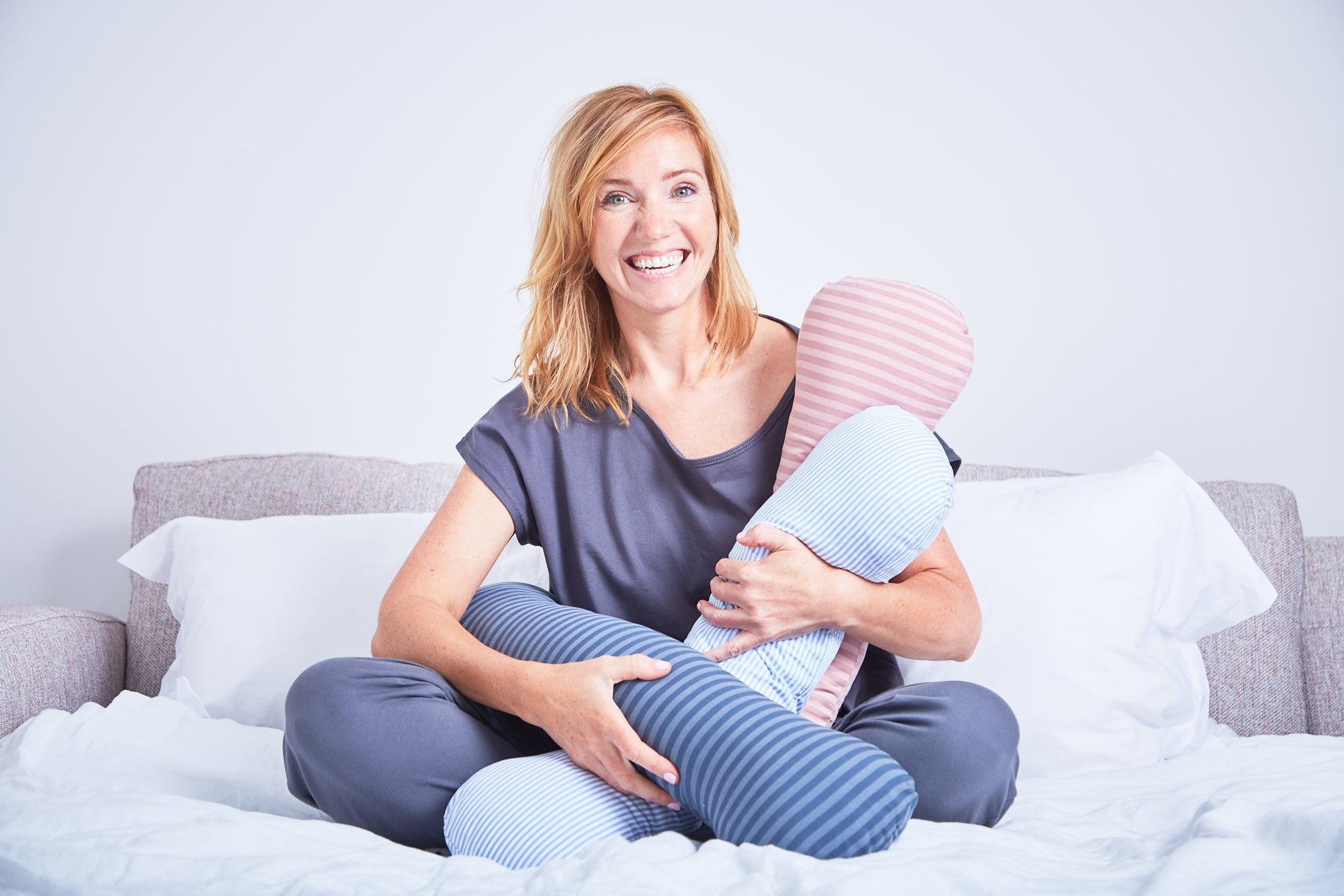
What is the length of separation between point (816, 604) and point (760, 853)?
0.31 m

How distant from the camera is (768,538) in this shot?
1049 mm

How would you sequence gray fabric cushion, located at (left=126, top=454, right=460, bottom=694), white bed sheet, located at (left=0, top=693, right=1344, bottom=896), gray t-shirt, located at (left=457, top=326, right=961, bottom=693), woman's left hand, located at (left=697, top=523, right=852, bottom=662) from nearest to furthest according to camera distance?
1. white bed sheet, located at (left=0, top=693, right=1344, bottom=896)
2. woman's left hand, located at (left=697, top=523, right=852, bottom=662)
3. gray t-shirt, located at (left=457, top=326, right=961, bottom=693)
4. gray fabric cushion, located at (left=126, top=454, right=460, bottom=694)

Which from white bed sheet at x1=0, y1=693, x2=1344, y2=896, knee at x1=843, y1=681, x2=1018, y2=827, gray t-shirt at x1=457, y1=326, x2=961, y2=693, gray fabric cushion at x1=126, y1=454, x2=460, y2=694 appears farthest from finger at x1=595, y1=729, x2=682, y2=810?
gray fabric cushion at x1=126, y1=454, x2=460, y2=694

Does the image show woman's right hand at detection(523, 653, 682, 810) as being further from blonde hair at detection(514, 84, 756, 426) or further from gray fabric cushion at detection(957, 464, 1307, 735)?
gray fabric cushion at detection(957, 464, 1307, 735)

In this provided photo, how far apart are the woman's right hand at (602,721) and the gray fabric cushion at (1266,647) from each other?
101cm

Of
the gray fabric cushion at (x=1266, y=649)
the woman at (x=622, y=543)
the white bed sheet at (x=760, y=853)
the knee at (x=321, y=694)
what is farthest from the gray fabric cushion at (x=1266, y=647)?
the knee at (x=321, y=694)

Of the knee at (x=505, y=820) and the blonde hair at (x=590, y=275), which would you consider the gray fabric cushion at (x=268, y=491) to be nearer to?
the blonde hair at (x=590, y=275)

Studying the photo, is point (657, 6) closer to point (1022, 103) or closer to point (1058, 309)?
point (1022, 103)

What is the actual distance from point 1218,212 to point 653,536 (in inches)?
52.6

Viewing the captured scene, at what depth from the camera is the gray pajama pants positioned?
96cm

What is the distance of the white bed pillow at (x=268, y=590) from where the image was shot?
1.50 m

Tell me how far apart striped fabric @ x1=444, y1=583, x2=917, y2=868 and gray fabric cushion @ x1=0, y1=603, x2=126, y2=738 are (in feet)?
Result: 2.81

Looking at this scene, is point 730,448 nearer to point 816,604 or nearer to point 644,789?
point 816,604

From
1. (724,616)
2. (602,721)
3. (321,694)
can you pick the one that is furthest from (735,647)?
(321,694)
